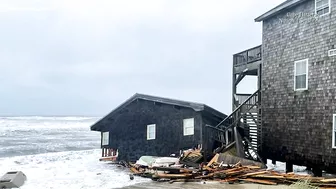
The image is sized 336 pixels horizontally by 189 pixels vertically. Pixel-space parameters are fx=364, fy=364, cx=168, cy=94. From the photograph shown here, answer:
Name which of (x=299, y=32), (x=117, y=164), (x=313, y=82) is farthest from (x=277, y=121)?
(x=117, y=164)

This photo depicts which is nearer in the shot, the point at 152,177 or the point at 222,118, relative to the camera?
the point at 152,177

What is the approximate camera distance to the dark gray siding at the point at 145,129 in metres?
20.2

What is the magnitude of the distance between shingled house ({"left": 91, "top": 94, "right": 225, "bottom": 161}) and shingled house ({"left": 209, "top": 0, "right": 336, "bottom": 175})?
122 centimetres

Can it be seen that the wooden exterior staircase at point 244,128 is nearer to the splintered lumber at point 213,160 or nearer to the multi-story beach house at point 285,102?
the multi-story beach house at point 285,102

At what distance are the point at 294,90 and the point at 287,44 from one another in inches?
84.5

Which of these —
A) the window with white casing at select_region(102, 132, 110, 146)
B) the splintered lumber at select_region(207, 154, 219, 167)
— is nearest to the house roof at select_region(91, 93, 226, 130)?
the window with white casing at select_region(102, 132, 110, 146)

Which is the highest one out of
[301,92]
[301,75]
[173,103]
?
[301,75]

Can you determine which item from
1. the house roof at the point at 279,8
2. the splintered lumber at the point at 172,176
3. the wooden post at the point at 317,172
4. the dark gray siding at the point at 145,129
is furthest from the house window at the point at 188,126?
the wooden post at the point at 317,172

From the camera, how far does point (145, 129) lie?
2238cm

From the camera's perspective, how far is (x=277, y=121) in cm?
1698

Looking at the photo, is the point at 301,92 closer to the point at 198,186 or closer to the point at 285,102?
the point at 285,102

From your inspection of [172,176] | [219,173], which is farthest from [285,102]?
[172,176]

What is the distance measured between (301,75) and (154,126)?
9411 mm

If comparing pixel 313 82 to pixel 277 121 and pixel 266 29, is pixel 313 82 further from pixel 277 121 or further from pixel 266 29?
pixel 266 29
